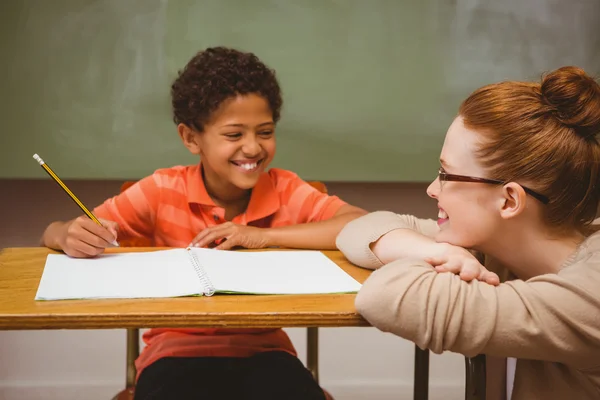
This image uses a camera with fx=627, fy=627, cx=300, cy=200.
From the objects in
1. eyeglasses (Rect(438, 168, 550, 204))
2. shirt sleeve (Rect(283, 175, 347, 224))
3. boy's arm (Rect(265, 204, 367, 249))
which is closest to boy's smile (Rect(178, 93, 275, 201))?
shirt sleeve (Rect(283, 175, 347, 224))

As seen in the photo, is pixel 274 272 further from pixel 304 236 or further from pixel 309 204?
pixel 309 204

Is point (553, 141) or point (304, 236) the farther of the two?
point (304, 236)

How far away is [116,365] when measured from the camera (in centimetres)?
225

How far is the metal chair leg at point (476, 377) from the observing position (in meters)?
0.90

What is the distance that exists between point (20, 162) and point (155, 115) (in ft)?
1.39

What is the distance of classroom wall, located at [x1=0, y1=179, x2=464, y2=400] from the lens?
6.83ft

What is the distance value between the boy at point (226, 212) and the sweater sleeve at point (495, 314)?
1.48 feet

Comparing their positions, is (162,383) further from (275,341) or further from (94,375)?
(94,375)

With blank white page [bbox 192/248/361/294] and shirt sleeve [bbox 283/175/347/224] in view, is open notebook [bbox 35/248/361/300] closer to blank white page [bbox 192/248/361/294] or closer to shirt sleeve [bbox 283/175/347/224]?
blank white page [bbox 192/248/361/294]

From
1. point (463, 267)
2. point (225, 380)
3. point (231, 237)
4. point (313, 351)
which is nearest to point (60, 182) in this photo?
point (231, 237)

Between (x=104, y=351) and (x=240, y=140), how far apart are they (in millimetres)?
1148

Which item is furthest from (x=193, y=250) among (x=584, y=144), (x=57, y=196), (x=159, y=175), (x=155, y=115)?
(x=57, y=196)

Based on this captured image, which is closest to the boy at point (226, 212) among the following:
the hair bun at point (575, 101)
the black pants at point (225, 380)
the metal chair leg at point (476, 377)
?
the black pants at point (225, 380)

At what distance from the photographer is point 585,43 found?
1977mm
